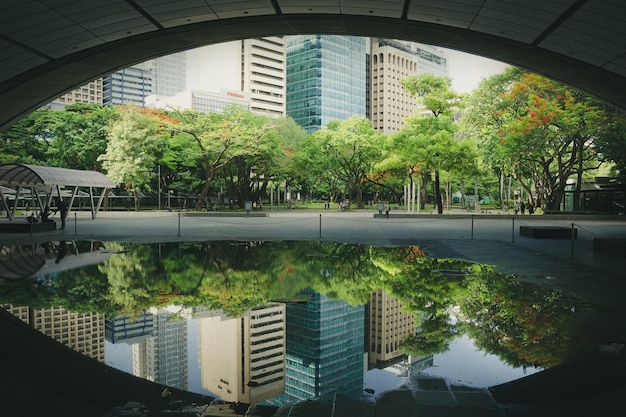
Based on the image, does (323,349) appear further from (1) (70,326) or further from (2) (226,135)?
(2) (226,135)

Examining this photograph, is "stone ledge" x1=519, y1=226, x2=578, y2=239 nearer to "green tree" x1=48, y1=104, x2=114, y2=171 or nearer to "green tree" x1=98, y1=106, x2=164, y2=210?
"green tree" x1=98, y1=106, x2=164, y2=210

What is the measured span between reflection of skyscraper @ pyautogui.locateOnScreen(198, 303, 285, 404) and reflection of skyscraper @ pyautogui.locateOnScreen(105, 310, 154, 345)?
0.85 meters

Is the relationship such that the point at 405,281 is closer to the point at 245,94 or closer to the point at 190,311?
the point at 190,311

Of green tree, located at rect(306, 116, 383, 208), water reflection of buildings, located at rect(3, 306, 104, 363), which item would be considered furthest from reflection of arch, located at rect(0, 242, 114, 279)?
green tree, located at rect(306, 116, 383, 208)

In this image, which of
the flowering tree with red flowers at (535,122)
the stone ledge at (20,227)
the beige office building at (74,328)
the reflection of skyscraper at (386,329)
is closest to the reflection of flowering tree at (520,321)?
the reflection of skyscraper at (386,329)

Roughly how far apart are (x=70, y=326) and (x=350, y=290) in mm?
5272

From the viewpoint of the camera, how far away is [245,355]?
18.0ft

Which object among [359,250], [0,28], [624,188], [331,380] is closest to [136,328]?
[331,380]

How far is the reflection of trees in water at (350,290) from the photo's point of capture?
6.01 metres

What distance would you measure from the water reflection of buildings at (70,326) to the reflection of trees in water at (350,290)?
348 mm

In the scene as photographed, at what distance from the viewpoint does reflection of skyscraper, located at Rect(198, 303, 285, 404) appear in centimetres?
458

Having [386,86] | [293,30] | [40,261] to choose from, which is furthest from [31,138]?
[386,86]

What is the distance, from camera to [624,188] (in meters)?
41.6

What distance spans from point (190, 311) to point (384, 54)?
17652 cm
